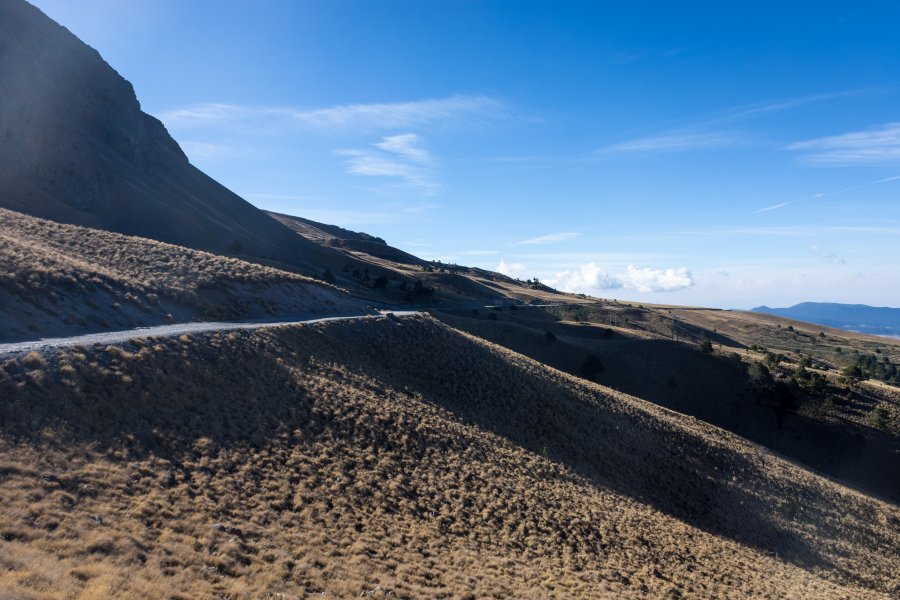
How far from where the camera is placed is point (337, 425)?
22.1m

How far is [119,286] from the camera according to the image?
27.9 metres

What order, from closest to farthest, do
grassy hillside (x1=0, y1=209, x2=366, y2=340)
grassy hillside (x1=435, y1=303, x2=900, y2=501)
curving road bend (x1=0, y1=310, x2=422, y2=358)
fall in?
curving road bend (x1=0, y1=310, x2=422, y2=358)
grassy hillside (x1=0, y1=209, x2=366, y2=340)
grassy hillside (x1=435, y1=303, x2=900, y2=501)

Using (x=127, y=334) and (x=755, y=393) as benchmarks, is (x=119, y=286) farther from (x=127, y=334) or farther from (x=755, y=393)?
(x=755, y=393)

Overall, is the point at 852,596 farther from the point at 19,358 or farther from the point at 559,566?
the point at 19,358

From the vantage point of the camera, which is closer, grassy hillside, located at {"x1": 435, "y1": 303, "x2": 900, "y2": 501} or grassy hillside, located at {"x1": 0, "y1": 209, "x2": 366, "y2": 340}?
grassy hillside, located at {"x1": 0, "y1": 209, "x2": 366, "y2": 340}

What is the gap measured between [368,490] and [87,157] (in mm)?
89301

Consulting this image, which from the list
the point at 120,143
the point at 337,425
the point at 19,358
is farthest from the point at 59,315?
the point at 120,143

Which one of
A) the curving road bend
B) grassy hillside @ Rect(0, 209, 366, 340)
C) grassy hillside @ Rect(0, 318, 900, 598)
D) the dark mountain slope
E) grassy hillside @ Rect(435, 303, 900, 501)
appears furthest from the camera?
the dark mountain slope

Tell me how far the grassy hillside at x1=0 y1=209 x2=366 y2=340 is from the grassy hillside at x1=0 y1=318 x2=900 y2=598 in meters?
5.11

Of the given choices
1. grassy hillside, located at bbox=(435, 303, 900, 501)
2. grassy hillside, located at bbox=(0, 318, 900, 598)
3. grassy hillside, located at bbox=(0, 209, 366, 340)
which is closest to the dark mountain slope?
grassy hillside, located at bbox=(0, 209, 366, 340)

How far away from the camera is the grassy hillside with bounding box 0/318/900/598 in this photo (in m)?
11.8

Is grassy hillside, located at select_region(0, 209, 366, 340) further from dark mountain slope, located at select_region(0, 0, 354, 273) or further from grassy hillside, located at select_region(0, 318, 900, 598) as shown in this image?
dark mountain slope, located at select_region(0, 0, 354, 273)

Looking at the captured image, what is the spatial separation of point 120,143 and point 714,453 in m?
112

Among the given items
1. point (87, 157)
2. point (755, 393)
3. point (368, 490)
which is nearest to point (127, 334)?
point (368, 490)
